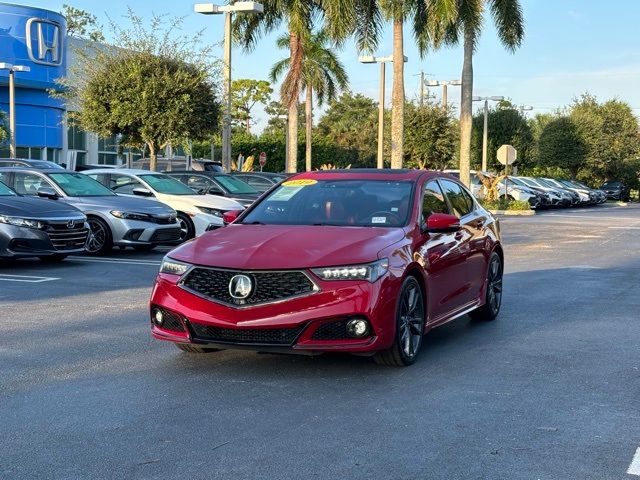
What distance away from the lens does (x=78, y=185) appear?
55.7 feet

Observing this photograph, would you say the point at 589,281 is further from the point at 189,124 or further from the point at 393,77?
the point at 393,77

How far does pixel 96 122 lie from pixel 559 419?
2199 cm

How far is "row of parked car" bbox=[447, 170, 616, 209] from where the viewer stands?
43.6 metres

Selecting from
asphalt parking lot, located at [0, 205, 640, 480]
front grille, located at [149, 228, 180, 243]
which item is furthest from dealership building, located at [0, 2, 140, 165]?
Answer: asphalt parking lot, located at [0, 205, 640, 480]

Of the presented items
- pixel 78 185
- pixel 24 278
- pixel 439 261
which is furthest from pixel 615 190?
pixel 439 261

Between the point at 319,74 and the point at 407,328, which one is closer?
the point at 407,328

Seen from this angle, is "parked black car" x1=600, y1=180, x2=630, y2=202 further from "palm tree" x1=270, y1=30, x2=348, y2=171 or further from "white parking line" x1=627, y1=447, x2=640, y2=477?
"white parking line" x1=627, y1=447, x2=640, y2=477

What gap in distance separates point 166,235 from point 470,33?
21.6 meters

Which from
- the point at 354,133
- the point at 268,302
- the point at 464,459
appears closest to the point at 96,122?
the point at 268,302

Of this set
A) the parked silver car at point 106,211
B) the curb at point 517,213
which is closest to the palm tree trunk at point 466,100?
the curb at point 517,213

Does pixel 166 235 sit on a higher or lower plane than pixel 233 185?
lower

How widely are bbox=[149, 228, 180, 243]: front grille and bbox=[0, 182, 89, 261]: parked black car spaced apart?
171 centimetres

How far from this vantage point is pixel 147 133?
2562 centimetres

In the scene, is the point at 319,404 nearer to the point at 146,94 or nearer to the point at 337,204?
the point at 337,204
